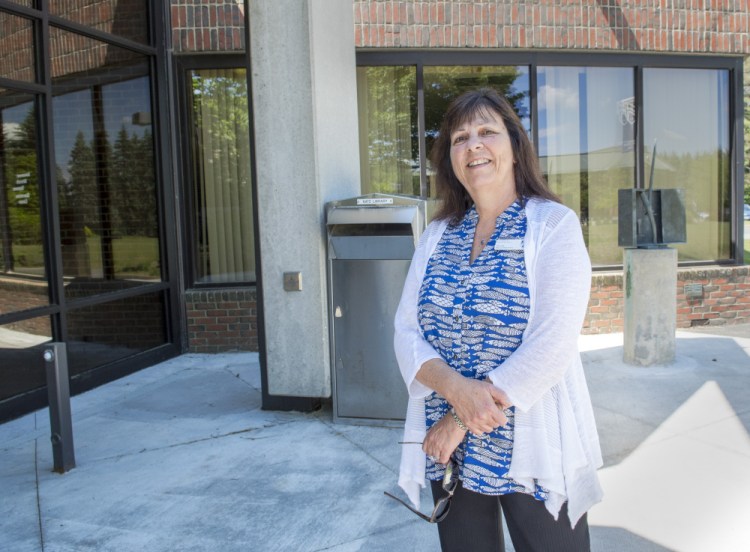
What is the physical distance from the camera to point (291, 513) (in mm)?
3561

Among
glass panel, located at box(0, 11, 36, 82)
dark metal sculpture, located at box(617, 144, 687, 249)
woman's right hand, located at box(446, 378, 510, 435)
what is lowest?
woman's right hand, located at box(446, 378, 510, 435)

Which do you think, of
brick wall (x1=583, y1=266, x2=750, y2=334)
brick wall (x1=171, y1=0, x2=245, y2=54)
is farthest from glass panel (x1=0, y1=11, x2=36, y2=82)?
brick wall (x1=583, y1=266, x2=750, y2=334)

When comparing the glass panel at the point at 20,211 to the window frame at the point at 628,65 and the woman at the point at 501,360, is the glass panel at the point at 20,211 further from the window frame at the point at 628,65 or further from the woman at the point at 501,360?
the woman at the point at 501,360

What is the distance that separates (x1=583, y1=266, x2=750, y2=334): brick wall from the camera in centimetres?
805

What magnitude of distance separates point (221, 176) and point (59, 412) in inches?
165

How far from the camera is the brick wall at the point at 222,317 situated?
7590 millimetres

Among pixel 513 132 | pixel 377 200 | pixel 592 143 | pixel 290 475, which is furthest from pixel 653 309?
pixel 513 132

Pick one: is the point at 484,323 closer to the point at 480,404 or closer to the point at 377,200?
the point at 480,404

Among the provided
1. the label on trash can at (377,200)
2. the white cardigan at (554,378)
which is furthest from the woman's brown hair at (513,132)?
the label on trash can at (377,200)

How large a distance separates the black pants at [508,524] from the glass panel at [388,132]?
20.5ft

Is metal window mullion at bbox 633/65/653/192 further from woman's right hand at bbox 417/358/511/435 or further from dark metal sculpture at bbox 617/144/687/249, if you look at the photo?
woman's right hand at bbox 417/358/511/435

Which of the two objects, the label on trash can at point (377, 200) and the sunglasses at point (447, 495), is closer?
the sunglasses at point (447, 495)

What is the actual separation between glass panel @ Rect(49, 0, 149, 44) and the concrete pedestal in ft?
18.5

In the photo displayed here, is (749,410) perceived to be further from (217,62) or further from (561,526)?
(217,62)
